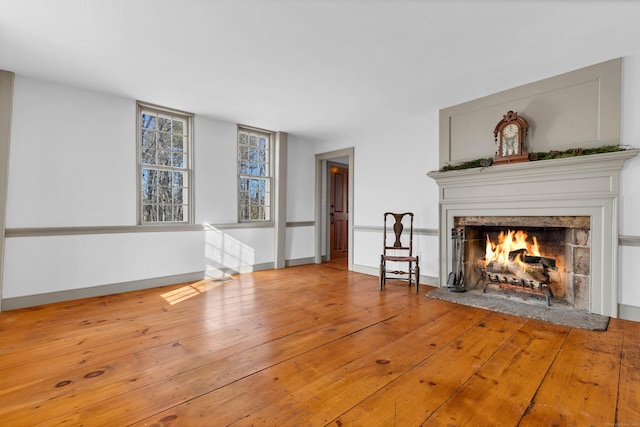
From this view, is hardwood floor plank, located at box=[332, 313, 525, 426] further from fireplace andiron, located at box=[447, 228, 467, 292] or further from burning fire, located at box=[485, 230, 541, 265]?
burning fire, located at box=[485, 230, 541, 265]

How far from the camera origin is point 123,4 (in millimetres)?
2174

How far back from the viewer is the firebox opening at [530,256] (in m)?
3.18

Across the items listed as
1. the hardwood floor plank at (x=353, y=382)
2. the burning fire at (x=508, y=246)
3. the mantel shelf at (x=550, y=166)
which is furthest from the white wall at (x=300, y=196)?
the hardwood floor plank at (x=353, y=382)

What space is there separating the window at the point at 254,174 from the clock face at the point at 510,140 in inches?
149

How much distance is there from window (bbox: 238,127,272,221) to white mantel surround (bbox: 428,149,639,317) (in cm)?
327

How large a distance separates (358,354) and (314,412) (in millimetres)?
718

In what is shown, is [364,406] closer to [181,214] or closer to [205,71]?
[205,71]

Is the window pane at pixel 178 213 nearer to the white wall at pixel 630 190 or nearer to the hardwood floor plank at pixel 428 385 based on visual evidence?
the hardwood floor plank at pixel 428 385

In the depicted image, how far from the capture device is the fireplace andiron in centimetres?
386

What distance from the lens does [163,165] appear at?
14.4 feet

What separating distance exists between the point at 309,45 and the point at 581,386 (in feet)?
10.4

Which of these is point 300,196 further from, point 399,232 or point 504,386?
point 504,386

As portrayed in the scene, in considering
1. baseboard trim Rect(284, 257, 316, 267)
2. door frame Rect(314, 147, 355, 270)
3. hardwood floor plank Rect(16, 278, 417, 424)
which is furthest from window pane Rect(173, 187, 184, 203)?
hardwood floor plank Rect(16, 278, 417, 424)

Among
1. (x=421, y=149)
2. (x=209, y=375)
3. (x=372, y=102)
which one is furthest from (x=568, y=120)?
(x=209, y=375)
